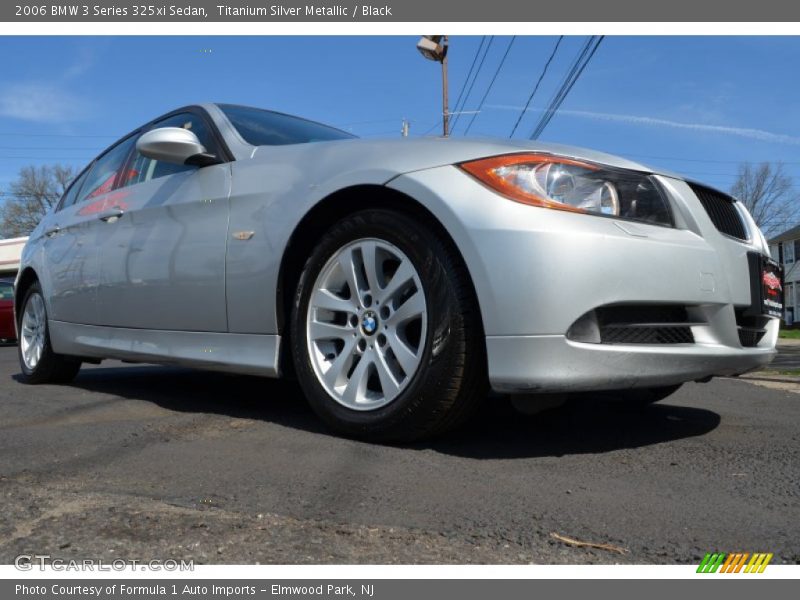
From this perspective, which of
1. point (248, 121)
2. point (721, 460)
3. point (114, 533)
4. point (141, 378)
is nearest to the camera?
point (114, 533)

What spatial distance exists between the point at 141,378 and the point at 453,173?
3.59 m

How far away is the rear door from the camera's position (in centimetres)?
325

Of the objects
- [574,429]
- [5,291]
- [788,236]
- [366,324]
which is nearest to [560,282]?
[366,324]

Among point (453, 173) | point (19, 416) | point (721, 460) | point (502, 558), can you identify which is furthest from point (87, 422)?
point (721, 460)

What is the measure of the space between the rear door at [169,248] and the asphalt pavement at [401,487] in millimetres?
533

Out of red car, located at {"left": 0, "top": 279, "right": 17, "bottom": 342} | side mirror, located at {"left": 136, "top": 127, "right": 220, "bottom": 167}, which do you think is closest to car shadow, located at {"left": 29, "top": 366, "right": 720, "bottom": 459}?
side mirror, located at {"left": 136, "top": 127, "right": 220, "bottom": 167}

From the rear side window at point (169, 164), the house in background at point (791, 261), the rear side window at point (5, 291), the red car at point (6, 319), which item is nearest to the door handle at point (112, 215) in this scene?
the rear side window at point (169, 164)

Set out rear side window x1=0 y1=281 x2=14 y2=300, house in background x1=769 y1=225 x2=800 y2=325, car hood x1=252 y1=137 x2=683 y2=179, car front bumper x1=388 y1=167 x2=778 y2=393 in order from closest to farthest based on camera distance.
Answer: car front bumper x1=388 y1=167 x2=778 y2=393, car hood x1=252 y1=137 x2=683 y2=179, rear side window x1=0 y1=281 x2=14 y2=300, house in background x1=769 y1=225 x2=800 y2=325

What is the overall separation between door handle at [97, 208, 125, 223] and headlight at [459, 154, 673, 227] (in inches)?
91.5

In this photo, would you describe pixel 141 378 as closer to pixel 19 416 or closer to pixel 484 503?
pixel 19 416

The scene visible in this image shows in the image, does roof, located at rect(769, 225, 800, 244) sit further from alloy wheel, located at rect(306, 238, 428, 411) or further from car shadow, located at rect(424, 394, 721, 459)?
alloy wheel, located at rect(306, 238, 428, 411)

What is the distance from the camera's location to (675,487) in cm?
208

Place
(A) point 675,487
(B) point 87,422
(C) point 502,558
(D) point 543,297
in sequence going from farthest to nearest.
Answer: (B) point 87,422 < (D) point 543,297 < (A) point 675,487 < (C) point 502,558

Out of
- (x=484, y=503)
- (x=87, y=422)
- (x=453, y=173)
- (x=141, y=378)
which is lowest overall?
(x=141, y=378)
